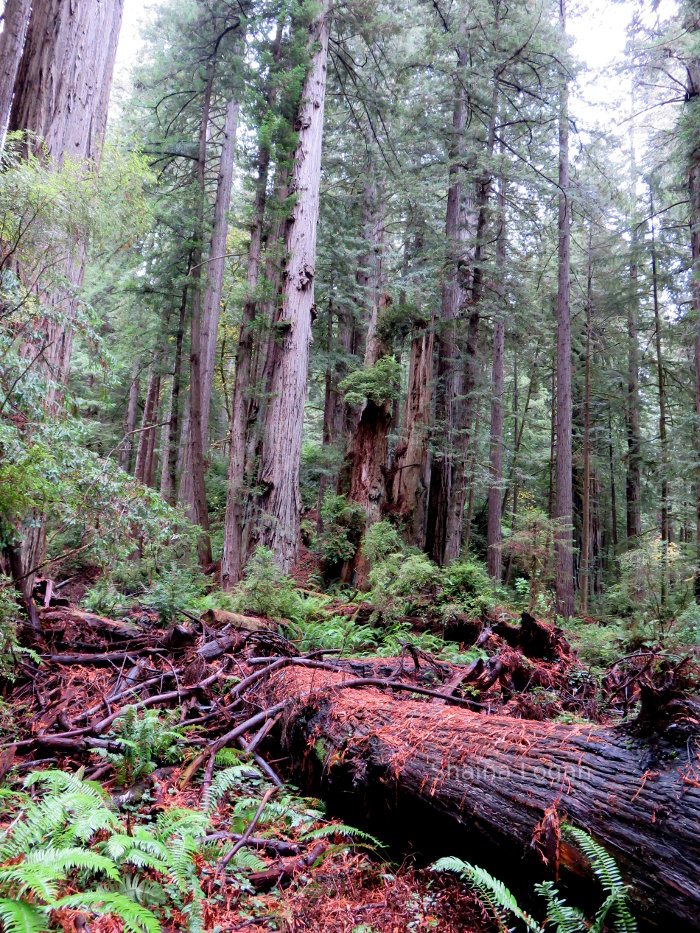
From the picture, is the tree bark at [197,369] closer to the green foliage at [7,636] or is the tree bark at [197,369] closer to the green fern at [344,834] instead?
the green foliage at [7,636]

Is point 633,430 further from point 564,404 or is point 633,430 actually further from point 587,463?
point 564,404

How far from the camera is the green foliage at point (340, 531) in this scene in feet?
38.1

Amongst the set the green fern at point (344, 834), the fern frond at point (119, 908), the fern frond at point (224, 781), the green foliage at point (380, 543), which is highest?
the green foliage at point (380, 543)

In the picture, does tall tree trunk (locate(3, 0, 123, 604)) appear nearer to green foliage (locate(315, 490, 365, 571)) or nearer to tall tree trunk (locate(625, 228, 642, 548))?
green foliage (locate(315, 490, 365, 571))

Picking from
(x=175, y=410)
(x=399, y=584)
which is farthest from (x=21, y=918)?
(x=175, y=410)

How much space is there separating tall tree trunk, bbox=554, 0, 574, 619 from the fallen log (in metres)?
12.9

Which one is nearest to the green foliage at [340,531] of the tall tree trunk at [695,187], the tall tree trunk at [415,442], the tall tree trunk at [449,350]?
the tall tree trunk at [415,442]

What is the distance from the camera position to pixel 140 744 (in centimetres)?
312

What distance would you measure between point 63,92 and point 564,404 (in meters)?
14.6

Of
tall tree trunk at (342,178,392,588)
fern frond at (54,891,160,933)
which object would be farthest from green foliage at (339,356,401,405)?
fern frond at (54,891,160,933)

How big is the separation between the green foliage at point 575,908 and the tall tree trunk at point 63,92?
4.53 m

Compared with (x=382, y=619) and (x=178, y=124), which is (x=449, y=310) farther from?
(x=382, y=619)

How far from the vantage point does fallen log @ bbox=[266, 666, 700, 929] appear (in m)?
1.98

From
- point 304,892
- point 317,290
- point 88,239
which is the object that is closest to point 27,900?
point 304,892
